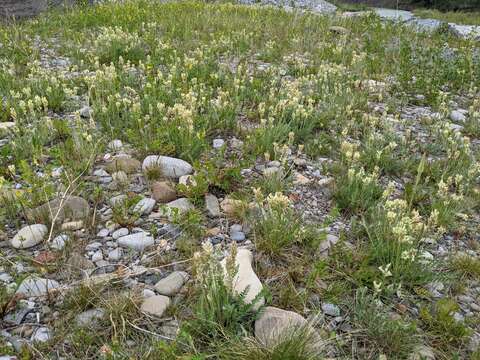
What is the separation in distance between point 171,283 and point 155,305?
0.77 feet

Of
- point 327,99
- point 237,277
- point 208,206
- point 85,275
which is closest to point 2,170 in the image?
point 85,275

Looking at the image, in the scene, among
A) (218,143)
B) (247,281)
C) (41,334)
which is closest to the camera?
(41,334)

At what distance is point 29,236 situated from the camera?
3467 mm

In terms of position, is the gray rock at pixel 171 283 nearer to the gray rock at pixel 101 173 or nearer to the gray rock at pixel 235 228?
the gray rock at pixel 235 228

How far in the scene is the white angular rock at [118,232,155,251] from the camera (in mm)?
3520

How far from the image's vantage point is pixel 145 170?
14.3 ft

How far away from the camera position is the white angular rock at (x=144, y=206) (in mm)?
3871

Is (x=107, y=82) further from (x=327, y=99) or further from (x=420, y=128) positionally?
(x=420, y=128)

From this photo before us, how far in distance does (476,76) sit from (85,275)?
791 centimetres

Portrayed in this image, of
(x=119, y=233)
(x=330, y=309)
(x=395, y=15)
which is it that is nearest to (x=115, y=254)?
(x=119, y=233)

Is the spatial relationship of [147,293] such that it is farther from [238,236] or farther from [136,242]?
[238,236]

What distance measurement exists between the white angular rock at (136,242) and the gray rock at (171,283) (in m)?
0.42

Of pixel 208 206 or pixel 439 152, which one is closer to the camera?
pixel 208 206

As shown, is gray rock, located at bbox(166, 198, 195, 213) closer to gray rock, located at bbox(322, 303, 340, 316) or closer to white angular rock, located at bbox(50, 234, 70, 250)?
white angular rock, located at bbox(50, 234, 70, 250)
